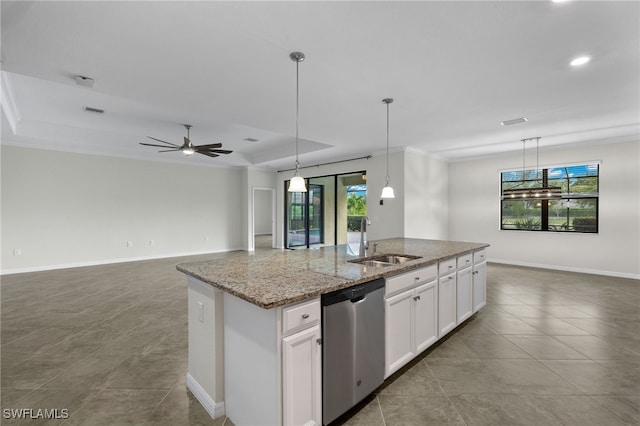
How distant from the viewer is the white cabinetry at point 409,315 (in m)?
2.17

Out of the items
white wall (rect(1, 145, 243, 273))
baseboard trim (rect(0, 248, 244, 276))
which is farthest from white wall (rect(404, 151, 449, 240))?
baseboard trim (rect(0, 248, 244, 276))

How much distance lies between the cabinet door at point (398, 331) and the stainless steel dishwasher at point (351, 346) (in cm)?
9

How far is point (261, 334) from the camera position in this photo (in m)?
1.54

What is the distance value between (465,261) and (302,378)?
238cm

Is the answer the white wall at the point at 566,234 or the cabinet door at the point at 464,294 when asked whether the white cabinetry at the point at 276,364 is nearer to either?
the cabinet door at the point at 464,294

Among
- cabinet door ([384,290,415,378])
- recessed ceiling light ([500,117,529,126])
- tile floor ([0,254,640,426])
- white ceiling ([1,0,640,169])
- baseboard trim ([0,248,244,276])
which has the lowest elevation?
tile floor ([0,254,640,426])

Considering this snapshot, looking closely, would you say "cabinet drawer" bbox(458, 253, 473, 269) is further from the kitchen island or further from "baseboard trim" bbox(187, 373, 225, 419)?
"baseboard trim" bbox(187, 373, 225, 419)

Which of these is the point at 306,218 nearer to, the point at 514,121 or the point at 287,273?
the point at 514,121

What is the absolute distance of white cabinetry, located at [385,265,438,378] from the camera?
2.17 meters

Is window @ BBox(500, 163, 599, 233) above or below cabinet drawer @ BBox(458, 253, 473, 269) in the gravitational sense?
above

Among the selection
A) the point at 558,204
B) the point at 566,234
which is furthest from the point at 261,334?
the point at 558,204

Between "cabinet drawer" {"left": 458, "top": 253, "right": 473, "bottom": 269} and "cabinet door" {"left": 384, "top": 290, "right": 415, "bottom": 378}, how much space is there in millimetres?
1036

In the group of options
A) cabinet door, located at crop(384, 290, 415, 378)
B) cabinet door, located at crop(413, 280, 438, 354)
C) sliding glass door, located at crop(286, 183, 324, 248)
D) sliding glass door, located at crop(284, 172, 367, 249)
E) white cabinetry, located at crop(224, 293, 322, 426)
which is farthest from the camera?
sliding glass door, located at crop(286, 183, 324, 248)

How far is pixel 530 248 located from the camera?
6.41 metres
